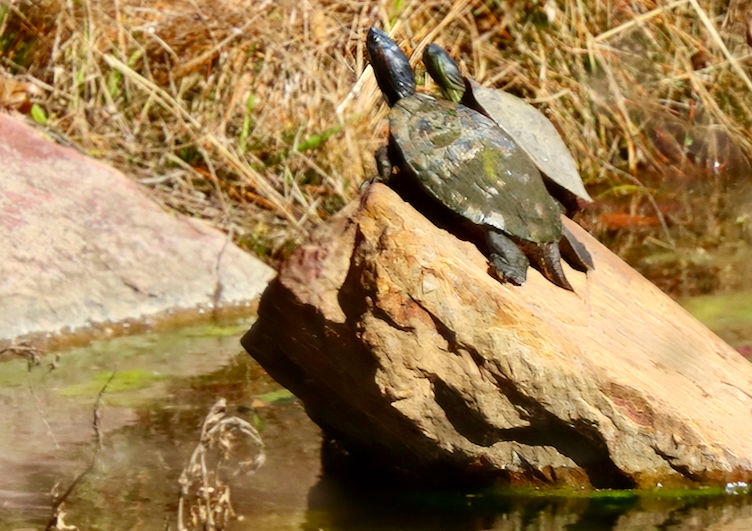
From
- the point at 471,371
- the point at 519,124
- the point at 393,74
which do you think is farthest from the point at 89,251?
the point at 471,371

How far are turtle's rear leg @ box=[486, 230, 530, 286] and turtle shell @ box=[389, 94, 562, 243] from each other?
0.03m

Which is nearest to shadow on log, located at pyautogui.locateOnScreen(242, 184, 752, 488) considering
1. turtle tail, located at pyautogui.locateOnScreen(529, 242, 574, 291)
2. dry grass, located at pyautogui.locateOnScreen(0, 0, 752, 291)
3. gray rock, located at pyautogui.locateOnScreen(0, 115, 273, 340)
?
turtle tail, located at pyautogui.locateOnScreen(529, 242, 574, 291)

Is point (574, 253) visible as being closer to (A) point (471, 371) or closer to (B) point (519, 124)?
(B) point (519, 124)

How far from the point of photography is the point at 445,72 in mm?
3555

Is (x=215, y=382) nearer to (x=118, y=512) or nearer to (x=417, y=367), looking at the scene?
(x=118, y=512)

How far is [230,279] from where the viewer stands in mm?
5512

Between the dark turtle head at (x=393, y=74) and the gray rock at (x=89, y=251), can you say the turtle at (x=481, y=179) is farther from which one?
the gray rock at (x=89, y=251)

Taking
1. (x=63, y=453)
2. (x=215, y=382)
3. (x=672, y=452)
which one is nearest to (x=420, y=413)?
(x=672, y=452)

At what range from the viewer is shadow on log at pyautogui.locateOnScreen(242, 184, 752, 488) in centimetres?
303

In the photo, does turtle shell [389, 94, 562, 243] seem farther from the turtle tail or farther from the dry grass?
the dry grass

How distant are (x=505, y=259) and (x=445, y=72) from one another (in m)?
0.62

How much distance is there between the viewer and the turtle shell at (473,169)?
3201 mm

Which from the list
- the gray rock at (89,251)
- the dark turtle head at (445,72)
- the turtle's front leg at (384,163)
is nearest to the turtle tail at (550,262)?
the turtle's front leg at (384,163)

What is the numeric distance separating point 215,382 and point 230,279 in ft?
3.49
